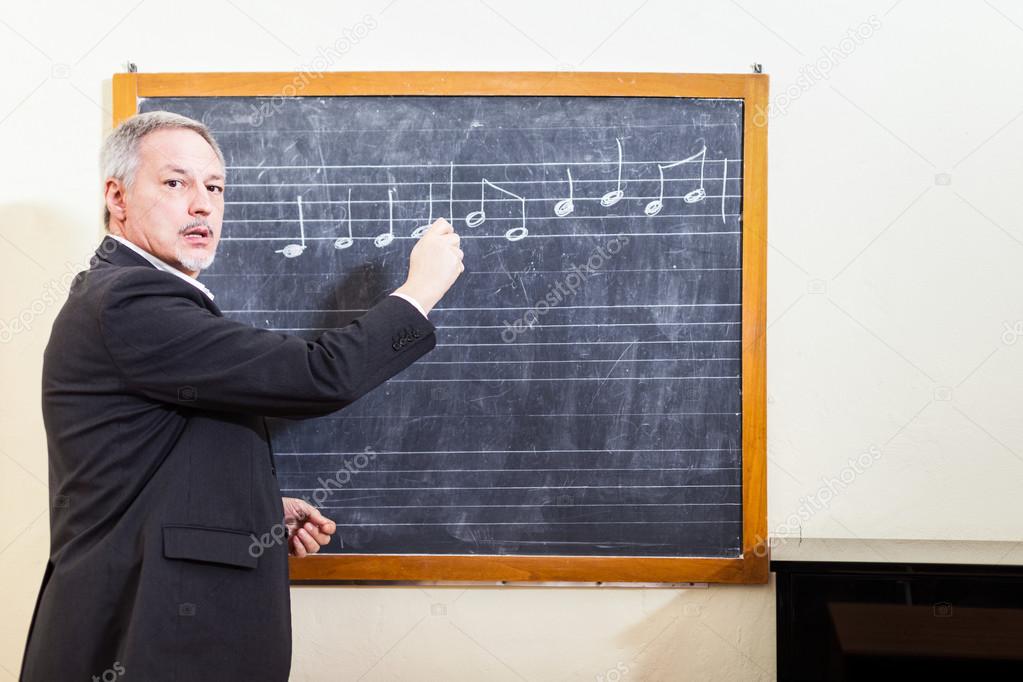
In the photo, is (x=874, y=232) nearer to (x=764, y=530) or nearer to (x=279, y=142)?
(x=764, y=530)

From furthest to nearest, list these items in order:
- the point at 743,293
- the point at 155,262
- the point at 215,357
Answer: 1. the point at 743,293
2. the point at 155,262
3. the point at 215,357

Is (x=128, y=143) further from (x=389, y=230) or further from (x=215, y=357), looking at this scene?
(x=389, y=230)

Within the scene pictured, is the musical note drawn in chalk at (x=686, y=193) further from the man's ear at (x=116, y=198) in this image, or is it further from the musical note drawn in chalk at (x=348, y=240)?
the man's ear at (x=116, y=198)

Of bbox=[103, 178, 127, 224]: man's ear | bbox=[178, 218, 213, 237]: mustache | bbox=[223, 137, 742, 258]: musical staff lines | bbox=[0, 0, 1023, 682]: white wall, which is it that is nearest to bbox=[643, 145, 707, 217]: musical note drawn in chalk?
bbox=[223, 137, 742, 258]: musical staff lines

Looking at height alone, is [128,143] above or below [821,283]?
above

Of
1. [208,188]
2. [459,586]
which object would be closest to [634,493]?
[459,586]

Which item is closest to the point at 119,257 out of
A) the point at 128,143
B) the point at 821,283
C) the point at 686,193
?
the point at 128,143

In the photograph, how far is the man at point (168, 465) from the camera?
117cm

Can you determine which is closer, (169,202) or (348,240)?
(169,202)

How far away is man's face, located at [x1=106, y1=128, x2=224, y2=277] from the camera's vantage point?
1311mm

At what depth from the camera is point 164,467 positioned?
4.03ft

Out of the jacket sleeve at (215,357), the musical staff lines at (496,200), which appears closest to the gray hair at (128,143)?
the jacket sleeve at (215,357)

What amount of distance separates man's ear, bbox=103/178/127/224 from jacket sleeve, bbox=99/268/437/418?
0.19 metres

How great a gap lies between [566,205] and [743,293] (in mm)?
394
